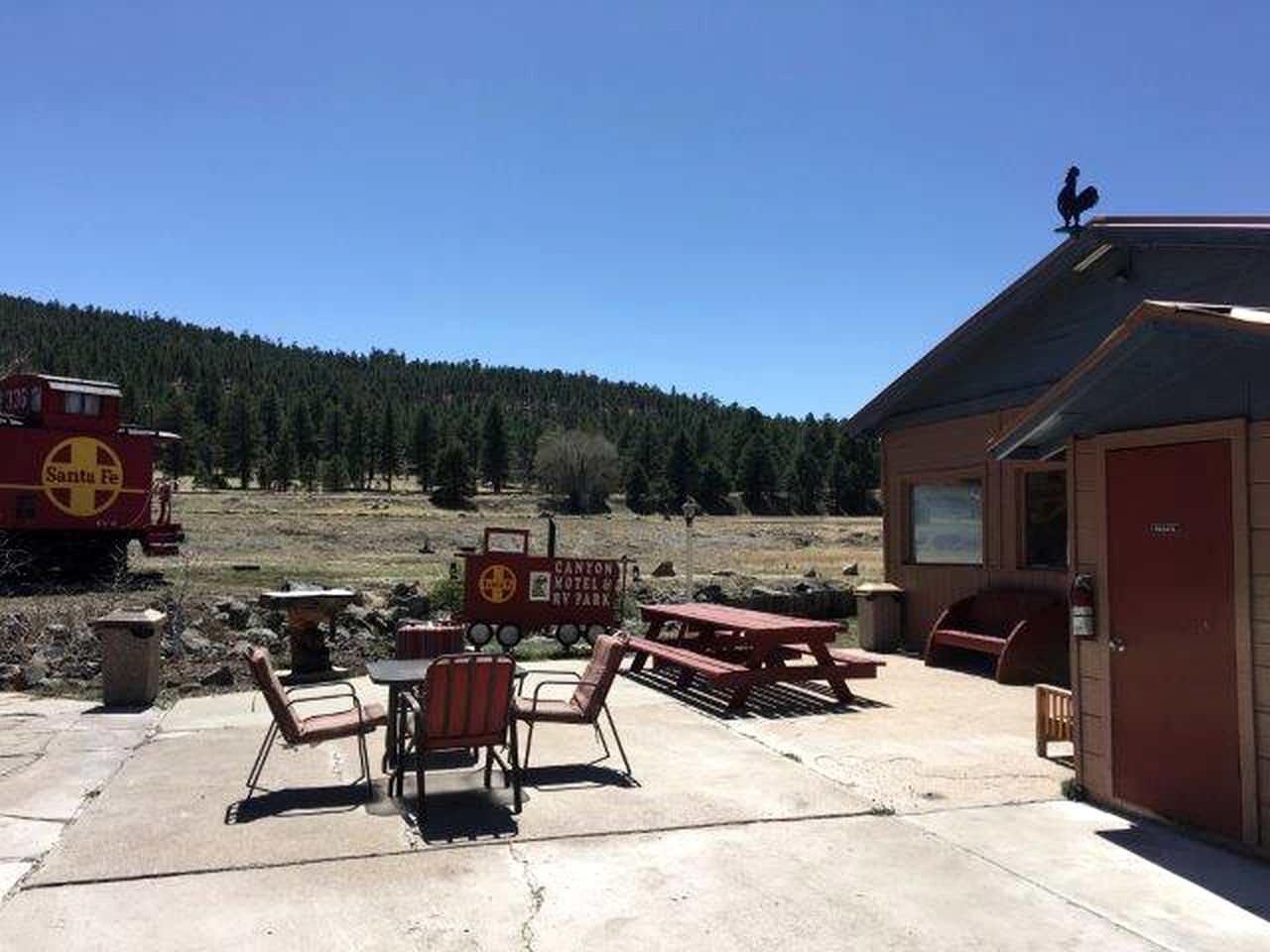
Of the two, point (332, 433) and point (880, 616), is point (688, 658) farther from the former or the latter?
point (332, 433)

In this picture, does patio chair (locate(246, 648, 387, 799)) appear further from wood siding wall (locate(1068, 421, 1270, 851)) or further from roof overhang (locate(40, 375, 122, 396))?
roof overhang (locate(40, 375, 122, 396))

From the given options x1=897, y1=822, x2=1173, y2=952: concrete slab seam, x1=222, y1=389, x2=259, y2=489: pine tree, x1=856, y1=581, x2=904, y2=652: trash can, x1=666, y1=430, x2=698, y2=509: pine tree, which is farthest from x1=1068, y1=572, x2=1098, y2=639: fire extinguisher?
x1=222, y1=389, x2=259, y2=489: pine tree

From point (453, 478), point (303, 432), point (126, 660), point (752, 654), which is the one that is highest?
point (303, 432)

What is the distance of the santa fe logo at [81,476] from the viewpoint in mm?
19234

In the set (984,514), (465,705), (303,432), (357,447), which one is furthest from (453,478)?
(465,705)

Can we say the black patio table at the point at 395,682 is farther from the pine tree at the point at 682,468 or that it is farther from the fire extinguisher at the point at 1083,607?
the pine tree at the point at 682,468

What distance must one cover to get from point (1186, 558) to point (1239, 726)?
89cm

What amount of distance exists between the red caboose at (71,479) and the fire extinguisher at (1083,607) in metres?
17.6

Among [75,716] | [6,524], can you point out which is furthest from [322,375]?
[75,716]

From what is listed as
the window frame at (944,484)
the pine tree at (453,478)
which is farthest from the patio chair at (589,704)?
the pine tree at (453,478)

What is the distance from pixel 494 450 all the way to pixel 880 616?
104 meters

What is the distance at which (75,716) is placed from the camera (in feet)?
29.7

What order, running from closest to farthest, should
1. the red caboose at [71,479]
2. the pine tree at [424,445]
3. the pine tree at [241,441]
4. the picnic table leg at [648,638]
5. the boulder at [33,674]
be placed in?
1. the boulder at [33,674]
2. the picnic table leg at [648,638]
3. the red caboose at [71,479]
4. the pine tree at [241,441]
5. the pine tree at [424,445]

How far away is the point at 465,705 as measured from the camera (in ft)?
20.1
